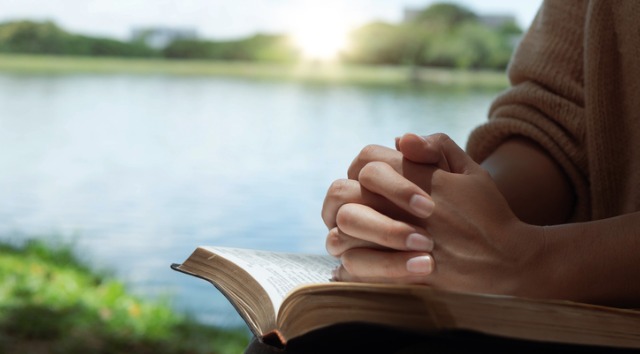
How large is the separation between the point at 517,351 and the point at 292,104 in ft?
13.9

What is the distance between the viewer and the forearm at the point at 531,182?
2.65 feet

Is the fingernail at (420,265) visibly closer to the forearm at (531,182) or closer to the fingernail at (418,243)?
the fingernail at (418,243)

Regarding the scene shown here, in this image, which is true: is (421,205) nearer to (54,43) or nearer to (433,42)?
(433,42)

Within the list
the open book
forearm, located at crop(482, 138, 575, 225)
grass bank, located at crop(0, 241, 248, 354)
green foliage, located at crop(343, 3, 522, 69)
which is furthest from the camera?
green foliage, located at crop(343, 3, 522, 69)

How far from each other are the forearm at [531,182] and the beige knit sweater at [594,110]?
0.01 meters

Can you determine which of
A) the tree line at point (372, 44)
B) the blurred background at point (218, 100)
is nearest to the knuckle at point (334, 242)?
the blurred background at point (218, 100)

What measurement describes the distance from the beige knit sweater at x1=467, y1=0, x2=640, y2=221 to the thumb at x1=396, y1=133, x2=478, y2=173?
29cm

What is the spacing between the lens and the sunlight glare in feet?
14.1

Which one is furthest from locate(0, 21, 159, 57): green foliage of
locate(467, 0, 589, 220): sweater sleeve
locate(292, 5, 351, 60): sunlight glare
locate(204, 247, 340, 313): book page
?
locate(204, 247, 340, 313): book page

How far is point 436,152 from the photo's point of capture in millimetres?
574

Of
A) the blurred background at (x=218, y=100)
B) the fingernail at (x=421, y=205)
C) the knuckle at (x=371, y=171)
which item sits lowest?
the blurred background at (x=218, y=100)

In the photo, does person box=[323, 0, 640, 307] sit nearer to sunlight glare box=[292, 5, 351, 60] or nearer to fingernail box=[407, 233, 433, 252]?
fingernail box=[407, 233, 433, 252]

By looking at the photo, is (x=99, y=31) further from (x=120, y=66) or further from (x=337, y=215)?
(x=337, y=215)

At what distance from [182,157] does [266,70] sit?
35.8 inches
